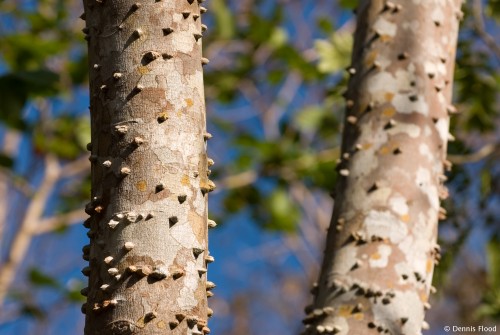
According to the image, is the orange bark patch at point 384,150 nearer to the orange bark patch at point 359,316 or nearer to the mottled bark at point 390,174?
the mottled bark at point 390,174

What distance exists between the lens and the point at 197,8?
1308 mm

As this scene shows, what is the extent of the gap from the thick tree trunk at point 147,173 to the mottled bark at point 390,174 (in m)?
0.46

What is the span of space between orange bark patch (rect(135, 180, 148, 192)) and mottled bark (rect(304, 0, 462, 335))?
1.91ft

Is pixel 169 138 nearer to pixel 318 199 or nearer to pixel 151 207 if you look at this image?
pixel 151 207

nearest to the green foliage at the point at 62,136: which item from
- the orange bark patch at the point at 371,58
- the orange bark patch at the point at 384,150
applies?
the orange bark patch at the point at 371,58

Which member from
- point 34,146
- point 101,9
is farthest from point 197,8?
point 34,146

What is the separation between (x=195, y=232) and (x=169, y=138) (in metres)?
0.14

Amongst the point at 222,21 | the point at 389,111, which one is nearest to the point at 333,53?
the point at 389,111

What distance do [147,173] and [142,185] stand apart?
0.06 feet

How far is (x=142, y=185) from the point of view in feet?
3.83

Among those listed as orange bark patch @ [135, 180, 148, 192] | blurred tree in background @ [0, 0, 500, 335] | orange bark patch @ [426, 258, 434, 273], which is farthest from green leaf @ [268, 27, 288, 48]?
orange bark patch @ [135, 180, 148, 192]

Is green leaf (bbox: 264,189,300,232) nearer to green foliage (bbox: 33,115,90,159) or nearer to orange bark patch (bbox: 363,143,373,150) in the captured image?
green foliage (bbox: 33,115,90,159)

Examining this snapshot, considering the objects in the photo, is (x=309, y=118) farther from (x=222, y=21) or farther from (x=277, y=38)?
(x=222, y=21)

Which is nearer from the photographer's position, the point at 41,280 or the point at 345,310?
the point at 345,310
